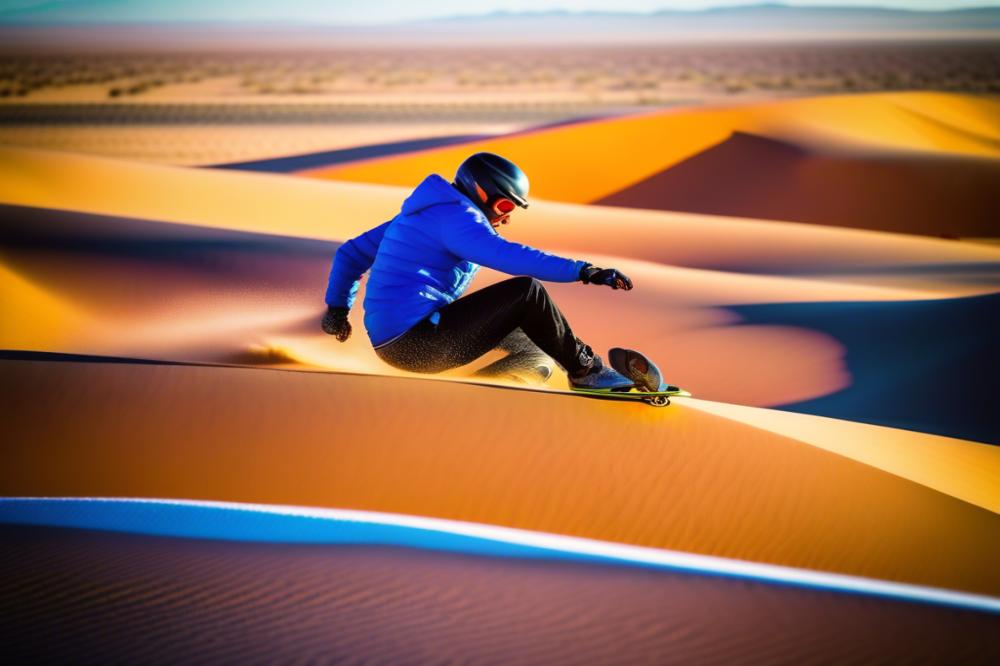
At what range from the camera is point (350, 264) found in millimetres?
4574

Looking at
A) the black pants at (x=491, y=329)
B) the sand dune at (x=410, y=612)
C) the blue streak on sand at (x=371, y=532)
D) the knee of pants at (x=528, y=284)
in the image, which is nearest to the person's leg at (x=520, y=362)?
the black pants at (x=491, y=329)

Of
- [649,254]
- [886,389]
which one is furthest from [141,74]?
[886,389]

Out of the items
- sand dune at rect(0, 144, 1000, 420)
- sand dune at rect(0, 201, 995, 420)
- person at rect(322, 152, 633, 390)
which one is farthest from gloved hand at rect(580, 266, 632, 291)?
sand dune at rect(0, 144, 1000, 420)

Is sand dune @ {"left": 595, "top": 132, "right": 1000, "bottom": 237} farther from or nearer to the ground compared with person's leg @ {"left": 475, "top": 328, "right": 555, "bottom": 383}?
farther from the ground

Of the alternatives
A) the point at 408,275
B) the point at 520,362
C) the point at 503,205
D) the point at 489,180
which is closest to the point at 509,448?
the point at 520,362

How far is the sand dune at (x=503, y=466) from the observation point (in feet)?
12.0

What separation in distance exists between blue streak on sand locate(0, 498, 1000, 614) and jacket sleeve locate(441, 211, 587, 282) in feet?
3.48

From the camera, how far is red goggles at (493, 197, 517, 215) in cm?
417

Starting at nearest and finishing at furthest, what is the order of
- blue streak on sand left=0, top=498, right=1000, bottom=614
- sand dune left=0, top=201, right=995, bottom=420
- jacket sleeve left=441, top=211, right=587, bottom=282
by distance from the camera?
1. blue streak on sand left=0, top=498, right=1000, bottom=614
2. jacket sleeve left=441, top=211, right=587, bottom=282
3. sand dune left=0, top=201, right=995, bottom=420

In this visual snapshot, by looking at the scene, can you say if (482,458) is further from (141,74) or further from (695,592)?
(141,74)

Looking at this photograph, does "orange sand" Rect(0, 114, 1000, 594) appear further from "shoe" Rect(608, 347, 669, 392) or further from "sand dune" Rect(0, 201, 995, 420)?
"shoe" Rect(608, 347, 669, 392)

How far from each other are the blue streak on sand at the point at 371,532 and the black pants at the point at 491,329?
0.88 m

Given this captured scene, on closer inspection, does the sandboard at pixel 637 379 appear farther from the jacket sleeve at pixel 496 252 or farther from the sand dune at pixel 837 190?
the sand dune at pixel 837 190

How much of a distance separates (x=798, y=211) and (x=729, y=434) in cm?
1118
